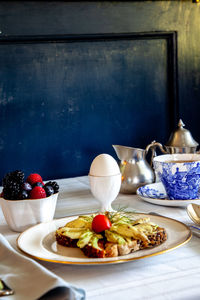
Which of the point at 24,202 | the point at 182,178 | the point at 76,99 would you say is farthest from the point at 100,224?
the point at 76,99

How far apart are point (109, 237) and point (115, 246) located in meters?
0.03

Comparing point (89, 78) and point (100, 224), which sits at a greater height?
Result: point (89, 78)

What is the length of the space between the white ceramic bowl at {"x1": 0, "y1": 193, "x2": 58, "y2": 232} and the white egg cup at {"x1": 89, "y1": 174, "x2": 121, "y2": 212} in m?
0.15

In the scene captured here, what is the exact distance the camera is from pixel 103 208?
3.94ft

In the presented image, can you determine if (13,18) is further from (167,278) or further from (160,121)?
(167,278)

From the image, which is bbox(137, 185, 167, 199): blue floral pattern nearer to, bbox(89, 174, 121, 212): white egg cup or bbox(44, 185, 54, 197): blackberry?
bbox(89, 174, 121, 212): white egg cup

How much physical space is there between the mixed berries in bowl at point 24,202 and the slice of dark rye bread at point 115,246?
182 millimetres

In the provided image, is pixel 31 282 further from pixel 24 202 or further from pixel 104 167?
pixel 104 167

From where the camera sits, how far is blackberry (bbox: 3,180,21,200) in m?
1.04

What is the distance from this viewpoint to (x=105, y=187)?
117 cm

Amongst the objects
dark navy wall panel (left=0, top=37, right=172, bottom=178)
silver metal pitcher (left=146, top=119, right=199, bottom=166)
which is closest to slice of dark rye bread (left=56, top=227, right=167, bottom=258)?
→ silver metal pitcher (left=146, top=119, right=199, bottom=166)

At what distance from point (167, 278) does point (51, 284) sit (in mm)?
211

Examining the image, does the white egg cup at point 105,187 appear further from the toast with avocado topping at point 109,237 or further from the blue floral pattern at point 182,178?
the toast with avocado topping at point 109,237

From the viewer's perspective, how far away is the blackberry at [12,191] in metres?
1.04
